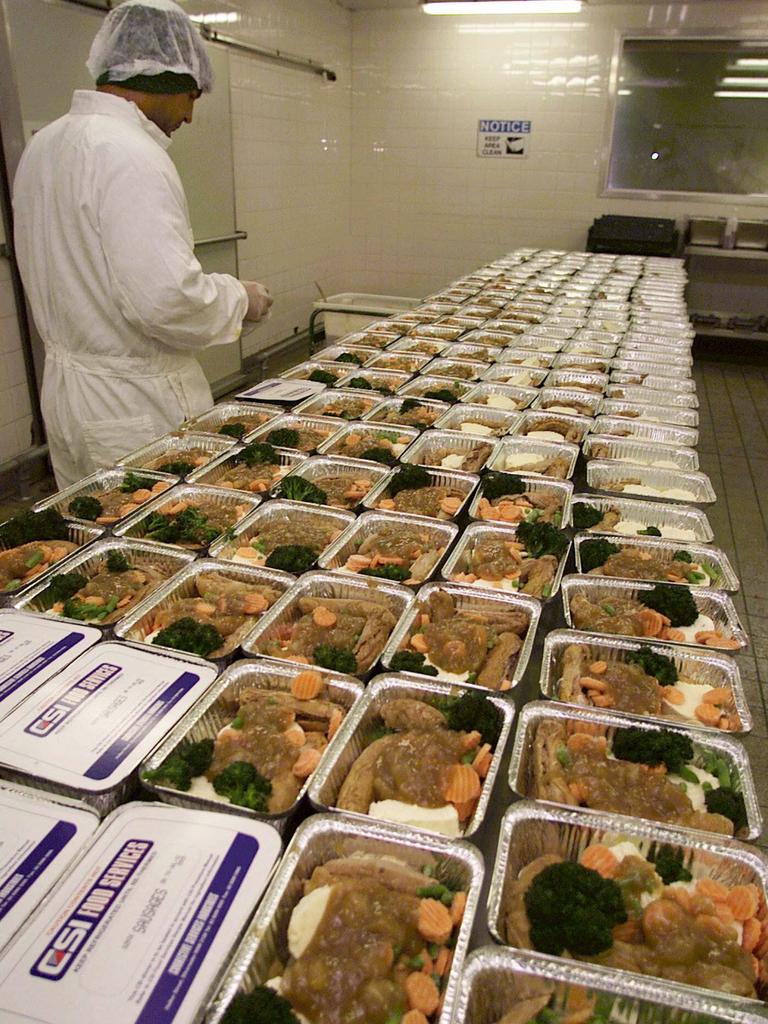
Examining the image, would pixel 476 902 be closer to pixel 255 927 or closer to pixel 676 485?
pixel 255 927

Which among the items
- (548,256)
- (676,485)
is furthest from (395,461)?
(548,256)

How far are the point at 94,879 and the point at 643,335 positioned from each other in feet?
14.1

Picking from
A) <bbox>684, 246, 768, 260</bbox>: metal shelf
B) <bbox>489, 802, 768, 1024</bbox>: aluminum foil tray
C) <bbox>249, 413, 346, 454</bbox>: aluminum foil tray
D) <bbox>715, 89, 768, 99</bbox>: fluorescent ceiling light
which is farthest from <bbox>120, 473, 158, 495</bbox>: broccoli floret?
<bbox>715, 89, 768, 99</bbox>: fluorescent ceiling light

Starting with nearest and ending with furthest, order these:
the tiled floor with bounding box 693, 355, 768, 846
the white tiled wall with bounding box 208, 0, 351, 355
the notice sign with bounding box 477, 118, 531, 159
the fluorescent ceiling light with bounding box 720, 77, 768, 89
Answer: the tiled floor with bounding box 693, 355, 768, 846
the white tiled wall with bounding box 208, 0, 351, 355
the fluorescent ceiling light with bounding box 720, 77, 768, 89
the notice sign with bounding box 477, 118, 531, 159

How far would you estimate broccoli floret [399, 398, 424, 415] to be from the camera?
11.2ft

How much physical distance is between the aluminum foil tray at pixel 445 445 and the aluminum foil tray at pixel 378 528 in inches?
21.2

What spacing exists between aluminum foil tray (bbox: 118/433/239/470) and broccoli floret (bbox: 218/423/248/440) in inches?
2.5

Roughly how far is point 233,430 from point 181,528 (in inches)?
33.7

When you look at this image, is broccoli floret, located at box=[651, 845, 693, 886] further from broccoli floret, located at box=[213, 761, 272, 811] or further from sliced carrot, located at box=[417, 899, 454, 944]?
broccoli floret, located at box=[213, 761, 272, 811]

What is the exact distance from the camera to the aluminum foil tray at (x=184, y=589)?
185 centimetres

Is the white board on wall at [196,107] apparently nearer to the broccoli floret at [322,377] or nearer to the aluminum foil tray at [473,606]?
the broccoli floret at [322,377]

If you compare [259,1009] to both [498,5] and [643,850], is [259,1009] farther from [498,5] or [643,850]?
[498,5]

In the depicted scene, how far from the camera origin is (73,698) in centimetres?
156

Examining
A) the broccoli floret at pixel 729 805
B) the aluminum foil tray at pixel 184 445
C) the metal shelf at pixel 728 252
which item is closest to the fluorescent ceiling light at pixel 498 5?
the metal shelf at pixel 728 252
